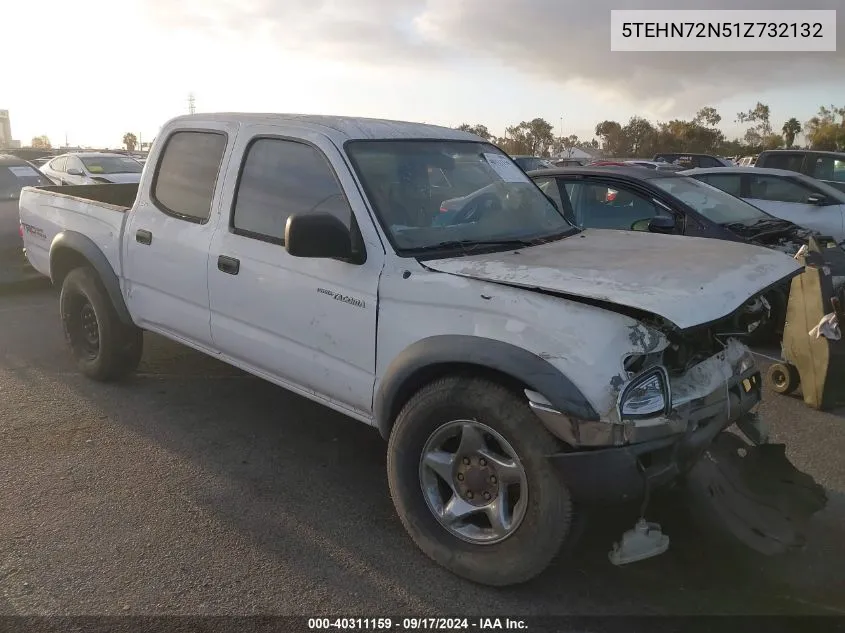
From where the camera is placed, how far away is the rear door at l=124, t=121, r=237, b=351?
4113 mm

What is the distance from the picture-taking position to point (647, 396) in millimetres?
2633

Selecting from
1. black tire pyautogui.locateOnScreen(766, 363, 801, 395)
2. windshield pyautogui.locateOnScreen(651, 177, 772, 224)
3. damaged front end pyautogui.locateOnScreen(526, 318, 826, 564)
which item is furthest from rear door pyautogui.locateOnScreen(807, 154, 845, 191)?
damaged front end pyautogui.locateOnScreen(526, 318, 826, 564)

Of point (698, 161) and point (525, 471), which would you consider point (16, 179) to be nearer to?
point (525, 471)

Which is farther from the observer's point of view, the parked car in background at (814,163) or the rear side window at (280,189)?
the parked car in background at (814,163)

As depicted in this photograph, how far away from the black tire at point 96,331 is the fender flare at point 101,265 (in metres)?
0.12

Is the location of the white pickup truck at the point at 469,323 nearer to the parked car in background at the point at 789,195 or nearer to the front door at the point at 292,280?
the front door at the point at 292,280

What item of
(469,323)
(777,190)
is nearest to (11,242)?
(469,323)

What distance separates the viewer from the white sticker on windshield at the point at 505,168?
416 cm

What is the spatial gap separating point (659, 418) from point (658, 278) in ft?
1.89

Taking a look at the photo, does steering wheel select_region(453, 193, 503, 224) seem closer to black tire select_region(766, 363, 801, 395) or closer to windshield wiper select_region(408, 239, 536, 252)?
windshield wiper select_region(408, 239, 536, 252)

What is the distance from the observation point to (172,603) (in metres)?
2.85

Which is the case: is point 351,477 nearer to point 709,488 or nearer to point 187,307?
point 187,307

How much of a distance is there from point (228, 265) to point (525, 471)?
80.6 inches

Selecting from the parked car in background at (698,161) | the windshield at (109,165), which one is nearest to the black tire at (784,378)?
the windshield at (109,165)
